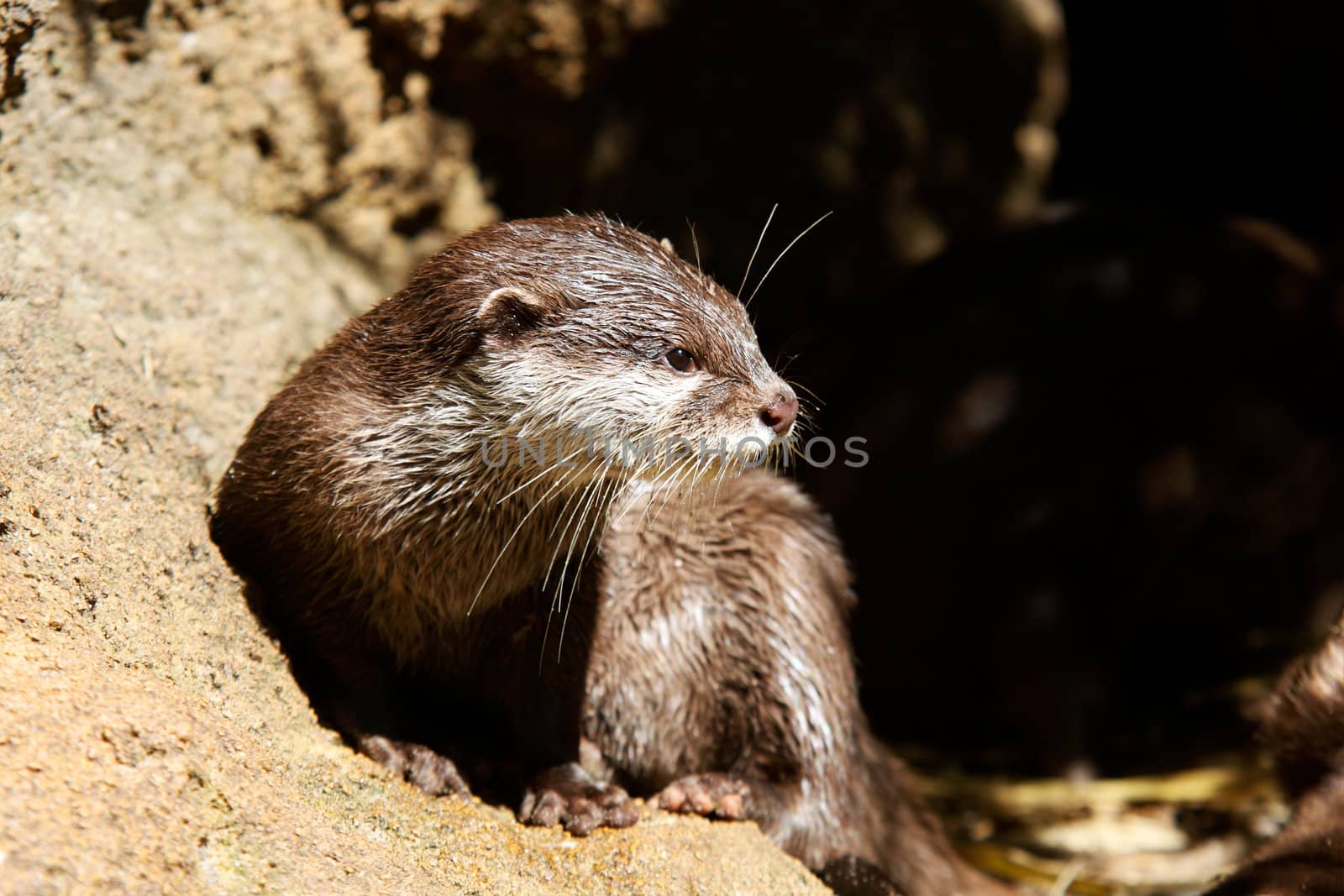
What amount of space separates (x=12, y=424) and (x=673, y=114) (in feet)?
8.85

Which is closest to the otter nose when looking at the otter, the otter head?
the otter head

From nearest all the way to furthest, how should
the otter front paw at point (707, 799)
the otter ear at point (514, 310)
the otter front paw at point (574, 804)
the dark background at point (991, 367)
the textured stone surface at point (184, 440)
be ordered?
the textured stone surface at point (184, 440)
the otter ear at point (514, 310)
the otter front paw at point (574, 804)
the otter front paw at point (707, 799)
the dark background at point (991, 367)

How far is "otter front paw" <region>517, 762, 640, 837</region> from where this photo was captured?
233 cm

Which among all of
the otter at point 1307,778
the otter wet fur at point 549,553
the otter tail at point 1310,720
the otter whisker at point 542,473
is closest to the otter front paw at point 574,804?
the otter wet fur at point 549,553

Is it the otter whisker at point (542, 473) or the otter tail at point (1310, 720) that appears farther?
the otter tail at point (1310, 720)

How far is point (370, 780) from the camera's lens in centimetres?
221

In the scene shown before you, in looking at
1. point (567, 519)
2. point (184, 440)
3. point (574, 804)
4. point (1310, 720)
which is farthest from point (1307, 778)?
point (184, 440)

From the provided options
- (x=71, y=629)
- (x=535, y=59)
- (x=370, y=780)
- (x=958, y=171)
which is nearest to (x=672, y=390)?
(x=370, y=780)

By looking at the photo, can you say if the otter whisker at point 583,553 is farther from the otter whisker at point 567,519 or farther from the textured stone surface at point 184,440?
the textured stone surface at point 184,440

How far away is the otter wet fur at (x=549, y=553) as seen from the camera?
2.25 m

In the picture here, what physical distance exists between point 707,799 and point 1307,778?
4.09ft

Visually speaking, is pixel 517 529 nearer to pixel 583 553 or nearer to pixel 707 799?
pixel 583 553

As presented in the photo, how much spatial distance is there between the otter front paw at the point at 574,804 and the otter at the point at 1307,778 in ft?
3.75

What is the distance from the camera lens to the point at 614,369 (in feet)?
7.38
